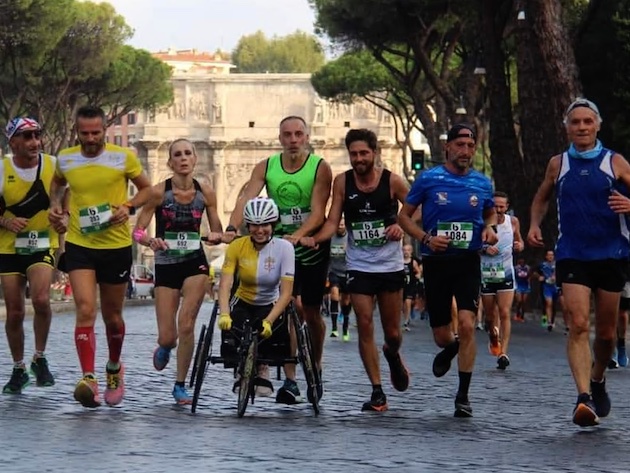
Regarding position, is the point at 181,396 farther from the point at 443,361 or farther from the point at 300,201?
the point at 443,361

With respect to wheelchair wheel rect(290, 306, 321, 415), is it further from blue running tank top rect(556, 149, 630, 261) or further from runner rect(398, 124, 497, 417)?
blue running tank top rect(556, 149, 630, 261)

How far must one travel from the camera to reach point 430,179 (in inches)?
462

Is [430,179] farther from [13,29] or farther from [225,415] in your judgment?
[13,29]

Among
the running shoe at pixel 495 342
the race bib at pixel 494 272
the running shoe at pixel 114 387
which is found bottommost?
the running shoe at pixel 495 342

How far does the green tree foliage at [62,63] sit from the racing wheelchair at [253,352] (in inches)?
1573

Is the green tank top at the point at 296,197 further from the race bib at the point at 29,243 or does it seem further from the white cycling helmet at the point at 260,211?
the race bib at the point at 29,243

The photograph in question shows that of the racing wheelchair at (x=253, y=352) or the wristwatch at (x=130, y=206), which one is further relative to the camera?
the wristwatch at (x=130, y=206)

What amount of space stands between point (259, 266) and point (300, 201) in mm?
798

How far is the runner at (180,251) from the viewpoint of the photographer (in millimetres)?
12148

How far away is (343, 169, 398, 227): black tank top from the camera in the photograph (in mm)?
11969

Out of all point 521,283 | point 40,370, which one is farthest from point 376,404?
point 521,283

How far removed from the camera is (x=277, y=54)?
182 m

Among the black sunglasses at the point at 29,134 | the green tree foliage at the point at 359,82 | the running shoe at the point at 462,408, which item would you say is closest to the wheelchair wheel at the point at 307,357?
the running shoe at the point at 462,408

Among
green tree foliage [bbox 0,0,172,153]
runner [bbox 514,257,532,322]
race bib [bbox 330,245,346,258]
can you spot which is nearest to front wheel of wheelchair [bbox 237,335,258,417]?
race bib [bbox 330,245,346,258]
